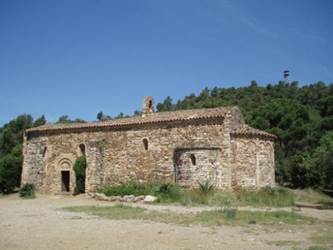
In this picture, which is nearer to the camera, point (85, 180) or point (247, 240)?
point (247, 240)

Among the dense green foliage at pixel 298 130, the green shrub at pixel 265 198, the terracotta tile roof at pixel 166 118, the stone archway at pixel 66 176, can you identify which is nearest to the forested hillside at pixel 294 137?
the dense green foliage at pixel 298 130

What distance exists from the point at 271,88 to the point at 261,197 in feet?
118

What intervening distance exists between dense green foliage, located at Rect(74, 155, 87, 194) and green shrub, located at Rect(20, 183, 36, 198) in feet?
9.97

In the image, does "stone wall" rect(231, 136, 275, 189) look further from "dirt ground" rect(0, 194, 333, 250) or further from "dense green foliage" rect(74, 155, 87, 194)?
"dense green foliage" rect(74, 155, 87, 194)

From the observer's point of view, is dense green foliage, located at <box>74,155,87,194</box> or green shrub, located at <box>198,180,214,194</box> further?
dense green foliage, located at <box>74,155,87,194</box>

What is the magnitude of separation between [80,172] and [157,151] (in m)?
5.80

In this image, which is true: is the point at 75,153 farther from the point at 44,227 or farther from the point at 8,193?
the point at 44,227

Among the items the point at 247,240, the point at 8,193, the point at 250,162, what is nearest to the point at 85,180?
the point at 8,193

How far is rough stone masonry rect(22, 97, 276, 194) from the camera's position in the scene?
2089 cm

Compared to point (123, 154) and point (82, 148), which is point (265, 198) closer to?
point (123, 154)

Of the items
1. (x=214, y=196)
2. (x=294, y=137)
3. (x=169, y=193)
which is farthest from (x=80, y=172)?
(x=294, y=137)

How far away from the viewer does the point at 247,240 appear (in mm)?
9094

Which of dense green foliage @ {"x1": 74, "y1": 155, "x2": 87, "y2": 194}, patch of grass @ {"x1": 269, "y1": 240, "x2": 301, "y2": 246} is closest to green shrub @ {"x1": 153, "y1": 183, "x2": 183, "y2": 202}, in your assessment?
dense green foliage @ {"x1": 74, "y1": 155, "x2": 87, "y2": 194}


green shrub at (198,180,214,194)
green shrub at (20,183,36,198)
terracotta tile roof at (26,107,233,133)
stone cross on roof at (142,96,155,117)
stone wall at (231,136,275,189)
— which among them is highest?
stone cross on roof at (142,96,155,117)
